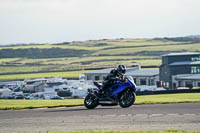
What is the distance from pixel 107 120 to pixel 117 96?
5492mm

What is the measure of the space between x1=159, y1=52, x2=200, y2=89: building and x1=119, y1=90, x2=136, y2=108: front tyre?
6413 cm

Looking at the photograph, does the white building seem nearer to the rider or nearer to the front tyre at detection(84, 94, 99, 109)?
the front tyre at detection(84, 94, 99, 109)

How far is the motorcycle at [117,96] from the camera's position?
86.1ft

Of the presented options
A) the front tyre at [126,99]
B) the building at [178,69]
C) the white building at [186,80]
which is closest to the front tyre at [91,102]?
the front tyre at [126,99]

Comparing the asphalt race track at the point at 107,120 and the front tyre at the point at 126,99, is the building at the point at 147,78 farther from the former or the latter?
the asphalt race track at the point at 107,120

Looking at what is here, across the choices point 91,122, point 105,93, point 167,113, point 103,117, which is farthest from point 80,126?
point 105,93

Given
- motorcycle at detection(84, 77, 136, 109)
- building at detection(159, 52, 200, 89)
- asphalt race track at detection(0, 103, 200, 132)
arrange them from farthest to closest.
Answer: building at detection(159, 52, 200, 89)
motorcycle at detection(84, 77, 136, 109)
asphalt race track at detection(0, 103, 200, 132)

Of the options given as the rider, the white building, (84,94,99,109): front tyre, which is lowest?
the white building

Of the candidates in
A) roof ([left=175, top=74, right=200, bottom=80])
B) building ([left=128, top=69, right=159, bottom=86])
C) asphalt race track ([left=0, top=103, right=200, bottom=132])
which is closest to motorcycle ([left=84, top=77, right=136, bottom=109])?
asphalt race track ([left=0, top=103, right=200, bottom=132])

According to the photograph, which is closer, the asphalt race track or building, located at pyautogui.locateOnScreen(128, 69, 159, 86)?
the asphalt race track

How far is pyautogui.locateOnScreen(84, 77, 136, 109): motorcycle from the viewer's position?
26.2 m

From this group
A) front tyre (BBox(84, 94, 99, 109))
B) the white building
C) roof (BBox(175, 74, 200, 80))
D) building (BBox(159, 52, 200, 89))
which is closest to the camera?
front tyre (BBox(84, 94, 99, 109))

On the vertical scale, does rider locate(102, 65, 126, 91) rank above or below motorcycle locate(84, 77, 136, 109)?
above

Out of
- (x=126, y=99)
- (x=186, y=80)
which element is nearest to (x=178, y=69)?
(x=186, y=80)
